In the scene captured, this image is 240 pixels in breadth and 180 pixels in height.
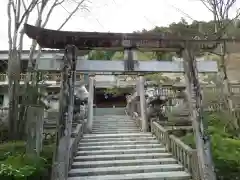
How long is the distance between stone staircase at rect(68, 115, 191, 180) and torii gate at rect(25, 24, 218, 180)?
1.81 metres

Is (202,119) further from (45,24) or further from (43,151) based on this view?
(45,24)

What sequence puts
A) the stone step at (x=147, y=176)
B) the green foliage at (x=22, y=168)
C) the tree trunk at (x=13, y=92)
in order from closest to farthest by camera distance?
1. the green foliage at (x=22, y=168)
2. the stone step at (x=147, y=176)
3. the tree trunk at (x=13, y=92)

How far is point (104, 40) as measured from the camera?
6664 mm

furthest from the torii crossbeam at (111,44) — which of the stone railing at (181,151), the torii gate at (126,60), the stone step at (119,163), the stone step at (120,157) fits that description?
the stone step at (120,157)

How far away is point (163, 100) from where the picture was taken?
13492 millimetres

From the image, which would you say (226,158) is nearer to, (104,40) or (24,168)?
(104,40)

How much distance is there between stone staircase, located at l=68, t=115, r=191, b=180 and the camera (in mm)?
7343

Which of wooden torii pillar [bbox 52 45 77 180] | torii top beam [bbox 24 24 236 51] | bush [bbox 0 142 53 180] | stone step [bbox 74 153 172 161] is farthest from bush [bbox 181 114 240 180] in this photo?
bush [bbox 0 142 53 180]

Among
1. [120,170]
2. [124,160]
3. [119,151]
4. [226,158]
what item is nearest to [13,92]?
[119,151]

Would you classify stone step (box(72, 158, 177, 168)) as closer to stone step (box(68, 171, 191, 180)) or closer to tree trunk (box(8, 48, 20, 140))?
stone step (box(68, 171, 191, 180))

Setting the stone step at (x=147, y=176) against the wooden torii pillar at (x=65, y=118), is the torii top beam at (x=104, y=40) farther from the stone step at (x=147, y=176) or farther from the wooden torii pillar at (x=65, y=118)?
the stone step at (x=147, y=176)

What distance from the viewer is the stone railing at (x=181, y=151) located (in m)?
6.86

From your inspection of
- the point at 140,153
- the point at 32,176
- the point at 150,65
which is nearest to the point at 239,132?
the point at 140,153

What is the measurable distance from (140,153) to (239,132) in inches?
168
